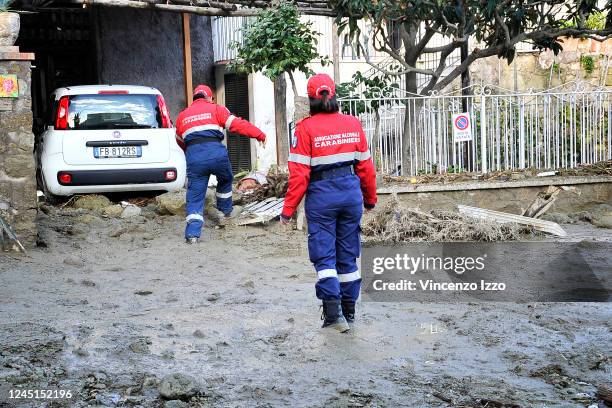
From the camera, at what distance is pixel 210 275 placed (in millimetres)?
8570

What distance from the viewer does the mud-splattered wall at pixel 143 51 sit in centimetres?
1878

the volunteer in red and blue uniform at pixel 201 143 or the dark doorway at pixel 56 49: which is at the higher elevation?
the dark doorway at pixel 56 49

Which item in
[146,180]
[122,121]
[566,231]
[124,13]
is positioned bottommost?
[566,231]

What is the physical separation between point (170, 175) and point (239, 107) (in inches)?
355

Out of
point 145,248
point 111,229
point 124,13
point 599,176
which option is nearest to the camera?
point 145,248

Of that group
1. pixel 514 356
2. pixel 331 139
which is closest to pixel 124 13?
pixel 331 139

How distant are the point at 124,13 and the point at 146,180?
8238 mm

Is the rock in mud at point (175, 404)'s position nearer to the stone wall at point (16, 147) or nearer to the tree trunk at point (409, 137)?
the stone wall at point (16, 147)

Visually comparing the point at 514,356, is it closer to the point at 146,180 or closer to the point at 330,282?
the point at 330,282

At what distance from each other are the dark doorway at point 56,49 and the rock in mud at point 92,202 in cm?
851

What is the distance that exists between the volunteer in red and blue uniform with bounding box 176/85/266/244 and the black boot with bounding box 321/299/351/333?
13.4ft

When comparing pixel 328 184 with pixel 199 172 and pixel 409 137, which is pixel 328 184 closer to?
pixel 199 172

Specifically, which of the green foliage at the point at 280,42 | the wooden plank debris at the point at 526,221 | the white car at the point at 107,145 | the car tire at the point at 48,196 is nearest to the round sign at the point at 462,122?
the wooden plank debris at the point at 526,221

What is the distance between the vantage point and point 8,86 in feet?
29.0
